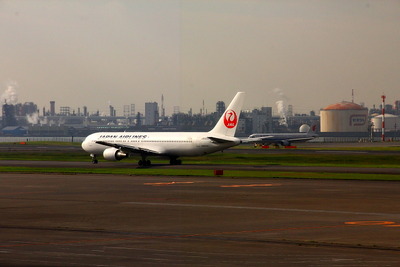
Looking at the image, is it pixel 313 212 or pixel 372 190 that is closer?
pixel 313 212

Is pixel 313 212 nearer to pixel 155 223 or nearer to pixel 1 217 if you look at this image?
pixel 155 223

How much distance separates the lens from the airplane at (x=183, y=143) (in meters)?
99.5

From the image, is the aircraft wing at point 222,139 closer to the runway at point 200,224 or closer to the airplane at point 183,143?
the airplane at point 183,143

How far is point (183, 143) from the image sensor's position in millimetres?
102188

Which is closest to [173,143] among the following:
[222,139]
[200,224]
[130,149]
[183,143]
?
[183,143]

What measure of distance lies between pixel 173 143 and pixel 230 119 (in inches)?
342

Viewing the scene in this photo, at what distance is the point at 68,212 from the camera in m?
42.5

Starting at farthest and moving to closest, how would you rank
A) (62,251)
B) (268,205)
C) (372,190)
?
(372,190)
(268,205)
(62,251)

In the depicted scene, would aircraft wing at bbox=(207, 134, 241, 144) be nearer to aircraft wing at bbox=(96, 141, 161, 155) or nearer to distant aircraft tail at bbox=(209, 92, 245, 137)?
distant aircraft tail at bbox=(209, 92, 245, 137)

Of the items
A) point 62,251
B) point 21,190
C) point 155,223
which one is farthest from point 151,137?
point 62,251

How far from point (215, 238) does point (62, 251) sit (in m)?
6.81

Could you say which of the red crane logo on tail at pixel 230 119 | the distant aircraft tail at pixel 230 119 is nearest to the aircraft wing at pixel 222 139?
the distant aircraft tail at pixel 230 119

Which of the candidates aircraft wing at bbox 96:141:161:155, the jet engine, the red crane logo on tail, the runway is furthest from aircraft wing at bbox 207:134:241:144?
the runway

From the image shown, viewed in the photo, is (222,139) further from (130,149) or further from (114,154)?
(114,154)
